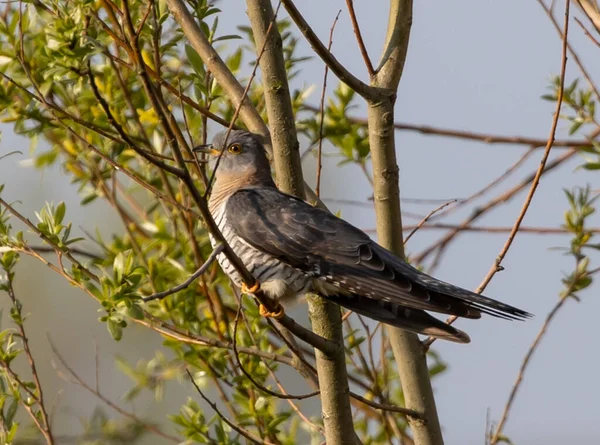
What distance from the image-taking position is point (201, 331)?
3.61 meters

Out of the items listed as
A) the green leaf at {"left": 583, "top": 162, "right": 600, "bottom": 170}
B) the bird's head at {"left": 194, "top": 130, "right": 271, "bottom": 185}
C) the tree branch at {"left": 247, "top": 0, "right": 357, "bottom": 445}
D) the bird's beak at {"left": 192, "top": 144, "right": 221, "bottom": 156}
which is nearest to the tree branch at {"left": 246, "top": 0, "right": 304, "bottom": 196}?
the tree branch at {"left": 247, "top": 0, "right": 357, "bottom": 445}

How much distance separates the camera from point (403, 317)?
9.79 ft

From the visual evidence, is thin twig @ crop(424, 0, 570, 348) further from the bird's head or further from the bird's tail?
→ the bird's head

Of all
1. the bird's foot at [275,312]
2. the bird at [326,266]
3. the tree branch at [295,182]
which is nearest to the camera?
the bird's foot at [275,312]

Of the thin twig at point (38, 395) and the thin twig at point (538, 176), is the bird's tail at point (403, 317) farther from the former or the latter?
the thin twig at point (38, 395)

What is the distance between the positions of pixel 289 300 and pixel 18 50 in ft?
4.69

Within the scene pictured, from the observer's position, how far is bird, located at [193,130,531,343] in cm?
291

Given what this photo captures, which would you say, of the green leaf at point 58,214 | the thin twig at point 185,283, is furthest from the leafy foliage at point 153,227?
the thin twig at point 185,283

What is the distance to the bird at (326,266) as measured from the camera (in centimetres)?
291

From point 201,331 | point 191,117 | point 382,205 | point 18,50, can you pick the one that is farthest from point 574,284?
point 18,50

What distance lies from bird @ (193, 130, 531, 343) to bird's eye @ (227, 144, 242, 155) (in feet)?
1.18

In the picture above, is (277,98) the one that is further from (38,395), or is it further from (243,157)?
(38,395)

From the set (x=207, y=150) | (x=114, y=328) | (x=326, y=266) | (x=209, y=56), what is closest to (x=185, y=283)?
(x=114, y=328)

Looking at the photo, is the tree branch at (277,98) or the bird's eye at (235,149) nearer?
the tree branch at (277,98)
